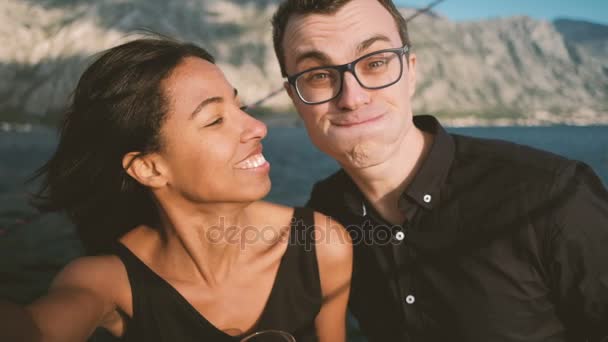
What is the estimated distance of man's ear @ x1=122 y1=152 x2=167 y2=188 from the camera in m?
3.17

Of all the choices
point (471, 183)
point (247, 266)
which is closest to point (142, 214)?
point (247, 266)

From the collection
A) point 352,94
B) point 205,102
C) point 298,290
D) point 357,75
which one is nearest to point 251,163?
point 205,102

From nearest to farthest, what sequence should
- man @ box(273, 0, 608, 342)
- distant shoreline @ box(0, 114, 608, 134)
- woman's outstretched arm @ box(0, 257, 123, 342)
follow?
woman's outstretched arm @ box(0, 257, 123, 342), man @ box(273, 0, 608, 342), distant shoreline @ box(0, 114, 608, 134)

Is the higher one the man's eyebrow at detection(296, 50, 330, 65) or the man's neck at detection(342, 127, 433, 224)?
the man's eyebrow at detection(296, 50, 330, 65)

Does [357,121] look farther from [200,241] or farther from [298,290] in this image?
[200,241]

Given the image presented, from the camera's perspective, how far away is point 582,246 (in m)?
2.55

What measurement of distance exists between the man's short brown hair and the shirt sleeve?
5.67ft

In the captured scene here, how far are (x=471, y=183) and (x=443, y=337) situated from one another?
45.4 inches

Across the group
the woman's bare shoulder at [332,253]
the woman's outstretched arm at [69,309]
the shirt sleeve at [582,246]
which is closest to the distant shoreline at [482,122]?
the woman's bare shoulder at [332,253]

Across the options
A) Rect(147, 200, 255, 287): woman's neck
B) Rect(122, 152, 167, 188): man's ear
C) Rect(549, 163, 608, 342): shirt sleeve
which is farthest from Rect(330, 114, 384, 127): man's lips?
Rect(122, 152, 167, 188): man's ear

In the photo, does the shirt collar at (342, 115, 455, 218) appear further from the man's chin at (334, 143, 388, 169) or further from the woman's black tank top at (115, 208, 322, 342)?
the woman's black tank top at (115, 208, 322, 342)

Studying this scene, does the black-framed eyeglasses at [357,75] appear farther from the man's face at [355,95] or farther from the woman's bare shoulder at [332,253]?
the woman's bare shoulder at [332,253]

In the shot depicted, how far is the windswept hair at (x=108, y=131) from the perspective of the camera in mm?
3012

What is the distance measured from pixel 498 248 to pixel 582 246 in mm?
482
